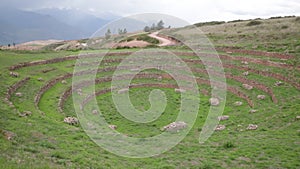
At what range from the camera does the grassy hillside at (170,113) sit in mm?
14758

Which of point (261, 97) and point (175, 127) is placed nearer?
point (175, 127)

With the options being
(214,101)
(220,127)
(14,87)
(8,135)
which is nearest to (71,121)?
(8,135)

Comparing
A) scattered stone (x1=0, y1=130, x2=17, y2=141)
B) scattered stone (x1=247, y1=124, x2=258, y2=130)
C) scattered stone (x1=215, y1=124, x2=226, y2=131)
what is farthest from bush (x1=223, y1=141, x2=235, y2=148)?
scattered stone (x1=0, y1=130, x2=17, y2=141)

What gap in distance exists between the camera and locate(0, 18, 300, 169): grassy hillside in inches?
581

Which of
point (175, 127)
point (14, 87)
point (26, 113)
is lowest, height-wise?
point (175, 127)

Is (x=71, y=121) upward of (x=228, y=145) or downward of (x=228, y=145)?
upward

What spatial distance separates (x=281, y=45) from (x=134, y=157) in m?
38.3

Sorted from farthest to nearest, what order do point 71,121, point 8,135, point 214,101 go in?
point 214,101 < point 71,121 < point 8,135

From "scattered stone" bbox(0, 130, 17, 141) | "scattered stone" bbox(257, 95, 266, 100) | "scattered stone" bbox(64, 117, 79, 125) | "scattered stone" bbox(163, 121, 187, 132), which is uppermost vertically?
"scattered stone" bbox(0, 130, 17, 141)

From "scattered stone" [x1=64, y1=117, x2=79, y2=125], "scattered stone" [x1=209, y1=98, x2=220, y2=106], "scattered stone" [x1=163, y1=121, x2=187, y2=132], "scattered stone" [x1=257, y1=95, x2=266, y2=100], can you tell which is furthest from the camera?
"scattered stone" [x1=209, y1=98, x2=220, y2=106]

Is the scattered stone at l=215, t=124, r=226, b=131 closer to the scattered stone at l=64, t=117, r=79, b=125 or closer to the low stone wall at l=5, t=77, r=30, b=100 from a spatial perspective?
the scattered stone at l=64, t=117, r=79, b=125

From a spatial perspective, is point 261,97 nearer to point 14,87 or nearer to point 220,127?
point 220,127

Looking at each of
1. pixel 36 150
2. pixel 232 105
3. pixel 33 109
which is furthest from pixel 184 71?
pixel 36 150

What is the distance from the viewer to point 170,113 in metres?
28.6
